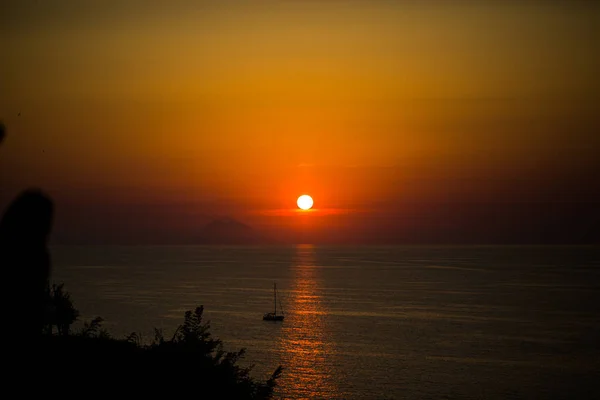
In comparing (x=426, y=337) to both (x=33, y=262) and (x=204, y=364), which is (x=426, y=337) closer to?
(x=204, y=364)

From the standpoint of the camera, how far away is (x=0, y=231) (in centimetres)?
494

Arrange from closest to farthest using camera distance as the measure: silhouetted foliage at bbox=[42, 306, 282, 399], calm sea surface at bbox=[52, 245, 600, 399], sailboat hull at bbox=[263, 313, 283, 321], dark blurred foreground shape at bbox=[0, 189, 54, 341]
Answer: dark blurred foreground shape at bbox=[0, 189, 54, 341], silhouetted foliage at bbox=[42, 306, 282, 399], calm sea surface at bbox=[52, 245, 600, 399], sailboat hull at bbox=[263, 313, 283, 321]

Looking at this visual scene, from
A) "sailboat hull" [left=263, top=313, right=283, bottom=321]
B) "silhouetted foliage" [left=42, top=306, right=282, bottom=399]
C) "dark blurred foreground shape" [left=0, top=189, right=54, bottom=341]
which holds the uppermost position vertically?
"sailboat hull" [left=263, top=313, right=283, bottom=321]

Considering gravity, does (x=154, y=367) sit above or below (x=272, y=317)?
below

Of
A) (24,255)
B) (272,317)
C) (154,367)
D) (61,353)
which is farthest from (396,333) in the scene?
(24,255)

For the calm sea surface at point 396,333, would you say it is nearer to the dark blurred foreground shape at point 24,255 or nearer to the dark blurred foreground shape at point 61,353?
the dark blurred foreground shape at point 61,353

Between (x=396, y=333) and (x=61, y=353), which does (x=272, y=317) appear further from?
(x=61, y=353)

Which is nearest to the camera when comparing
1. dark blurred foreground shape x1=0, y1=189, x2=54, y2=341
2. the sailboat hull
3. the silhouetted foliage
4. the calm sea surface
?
dark blurred foreground shape x1=0, y1=189, x2=54, y2=341

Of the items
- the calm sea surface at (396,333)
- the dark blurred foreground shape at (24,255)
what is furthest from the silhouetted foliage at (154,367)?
the calm sea surface at (396,333)

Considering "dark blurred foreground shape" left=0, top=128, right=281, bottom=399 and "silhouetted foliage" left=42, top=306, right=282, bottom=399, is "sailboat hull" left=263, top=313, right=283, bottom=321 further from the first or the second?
"silhouetted foliage" left=42, top=306, right=282, bottom=399

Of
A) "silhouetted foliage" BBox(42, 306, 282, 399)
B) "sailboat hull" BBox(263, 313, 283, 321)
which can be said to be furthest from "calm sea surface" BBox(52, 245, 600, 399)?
"silhouetted foliage" BBox(42, 306, 282, 399)

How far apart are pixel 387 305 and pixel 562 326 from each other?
37898mm

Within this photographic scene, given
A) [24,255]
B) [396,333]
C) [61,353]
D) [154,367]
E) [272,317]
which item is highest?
[272,317]

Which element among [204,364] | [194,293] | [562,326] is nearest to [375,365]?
[562,326]
